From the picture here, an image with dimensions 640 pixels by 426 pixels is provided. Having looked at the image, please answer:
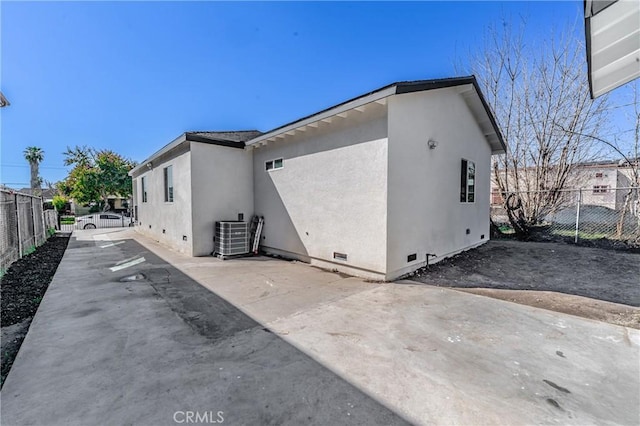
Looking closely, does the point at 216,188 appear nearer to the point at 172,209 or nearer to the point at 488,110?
the point at 172,209

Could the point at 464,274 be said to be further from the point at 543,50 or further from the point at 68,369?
the point at 543,50

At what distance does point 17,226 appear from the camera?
7.07 meters

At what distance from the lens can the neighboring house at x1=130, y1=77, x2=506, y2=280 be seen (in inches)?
210

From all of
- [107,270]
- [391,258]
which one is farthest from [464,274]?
[107,270]

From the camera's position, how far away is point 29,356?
259cm

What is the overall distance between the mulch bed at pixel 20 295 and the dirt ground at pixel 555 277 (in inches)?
234

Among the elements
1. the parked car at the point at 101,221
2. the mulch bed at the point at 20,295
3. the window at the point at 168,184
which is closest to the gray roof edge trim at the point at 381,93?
the window at the point at 168,184

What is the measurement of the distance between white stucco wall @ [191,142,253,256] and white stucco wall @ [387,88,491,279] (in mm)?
5261

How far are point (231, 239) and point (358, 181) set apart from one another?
14.0 feet

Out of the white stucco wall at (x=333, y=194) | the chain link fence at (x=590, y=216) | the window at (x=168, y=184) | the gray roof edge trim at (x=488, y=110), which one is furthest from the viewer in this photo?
the window at (x=168, y=184)

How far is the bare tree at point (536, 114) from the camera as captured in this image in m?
Result: 9.69

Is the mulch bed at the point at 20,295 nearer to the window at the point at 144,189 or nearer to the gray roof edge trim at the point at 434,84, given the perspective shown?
the window at the point at 144,189

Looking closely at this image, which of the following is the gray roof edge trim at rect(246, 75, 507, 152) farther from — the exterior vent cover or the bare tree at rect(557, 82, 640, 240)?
the bare tree at rect(557, 82, 640, 240)

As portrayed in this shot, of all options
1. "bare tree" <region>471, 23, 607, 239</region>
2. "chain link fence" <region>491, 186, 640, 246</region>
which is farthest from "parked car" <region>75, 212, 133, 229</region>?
"chain link fence" <region>491, 186, 640, 246</region>
